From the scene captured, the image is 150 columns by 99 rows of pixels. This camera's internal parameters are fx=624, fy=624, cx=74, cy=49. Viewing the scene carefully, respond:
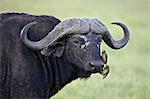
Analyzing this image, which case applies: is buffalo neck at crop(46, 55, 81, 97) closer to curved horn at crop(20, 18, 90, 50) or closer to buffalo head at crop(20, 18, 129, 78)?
buffalo head at crop(20, 18, 129, 78)

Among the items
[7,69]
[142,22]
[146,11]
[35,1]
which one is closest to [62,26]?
[7,69]

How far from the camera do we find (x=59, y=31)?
9383 millimetres

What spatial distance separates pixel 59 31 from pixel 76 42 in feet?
1.00

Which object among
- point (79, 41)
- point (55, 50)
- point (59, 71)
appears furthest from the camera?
point (59, 71)

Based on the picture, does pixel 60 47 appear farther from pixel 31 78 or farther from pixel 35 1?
pixel 35 1

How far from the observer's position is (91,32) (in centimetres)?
940

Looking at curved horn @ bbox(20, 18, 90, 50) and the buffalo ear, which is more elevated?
curved horn @ bbox(20, 18, 90, 50)

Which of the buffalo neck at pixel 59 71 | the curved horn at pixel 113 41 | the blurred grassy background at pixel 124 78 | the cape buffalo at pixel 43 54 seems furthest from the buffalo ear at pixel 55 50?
the blurred grassy background at pixel 124 78

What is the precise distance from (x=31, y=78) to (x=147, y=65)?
1012 centimetres

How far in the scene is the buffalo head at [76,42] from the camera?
9.27m

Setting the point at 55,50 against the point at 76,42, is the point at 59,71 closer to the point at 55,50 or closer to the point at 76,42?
the point at 55,50

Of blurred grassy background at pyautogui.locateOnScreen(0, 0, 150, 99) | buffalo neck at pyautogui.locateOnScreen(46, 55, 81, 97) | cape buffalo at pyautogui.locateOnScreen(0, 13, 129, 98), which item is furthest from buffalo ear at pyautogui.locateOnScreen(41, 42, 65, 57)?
blurred grassy background at pyautogui.locateOnScreen(0, 0, 150, 99)

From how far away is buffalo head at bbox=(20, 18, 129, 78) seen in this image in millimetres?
9266

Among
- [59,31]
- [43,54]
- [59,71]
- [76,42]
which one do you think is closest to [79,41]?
[76,42]
